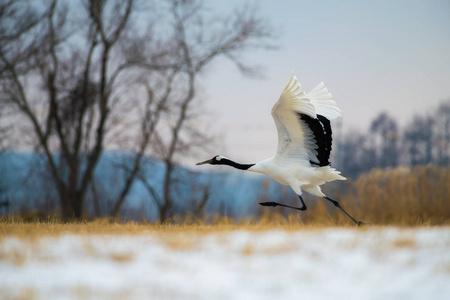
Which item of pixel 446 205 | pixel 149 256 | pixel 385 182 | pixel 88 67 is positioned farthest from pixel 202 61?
pixel 149 256

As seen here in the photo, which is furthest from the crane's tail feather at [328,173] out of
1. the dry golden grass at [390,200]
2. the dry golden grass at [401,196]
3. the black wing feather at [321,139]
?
the dry golden grass at [401,196]

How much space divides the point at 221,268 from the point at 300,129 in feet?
10.1

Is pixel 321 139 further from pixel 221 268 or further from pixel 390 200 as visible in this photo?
pixel 390 200

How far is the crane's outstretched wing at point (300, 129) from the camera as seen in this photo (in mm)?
5652

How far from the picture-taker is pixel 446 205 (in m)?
8.76

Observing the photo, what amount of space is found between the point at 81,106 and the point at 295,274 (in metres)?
10.9

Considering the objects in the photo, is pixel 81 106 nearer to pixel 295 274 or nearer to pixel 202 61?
pixel 202 61

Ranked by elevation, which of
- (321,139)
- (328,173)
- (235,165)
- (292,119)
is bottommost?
(328,173)

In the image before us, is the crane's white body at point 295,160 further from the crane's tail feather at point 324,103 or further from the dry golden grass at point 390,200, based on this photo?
the dry golden grass at point 390,200

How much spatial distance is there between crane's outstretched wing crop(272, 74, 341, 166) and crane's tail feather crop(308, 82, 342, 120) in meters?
0.10

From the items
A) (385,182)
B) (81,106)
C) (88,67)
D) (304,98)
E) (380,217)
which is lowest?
(380,217)

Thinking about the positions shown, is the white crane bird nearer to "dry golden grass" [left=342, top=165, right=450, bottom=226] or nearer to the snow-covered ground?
the snow-covered ground

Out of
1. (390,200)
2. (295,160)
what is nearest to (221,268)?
(295,160)

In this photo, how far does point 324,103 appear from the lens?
6.76 metres
